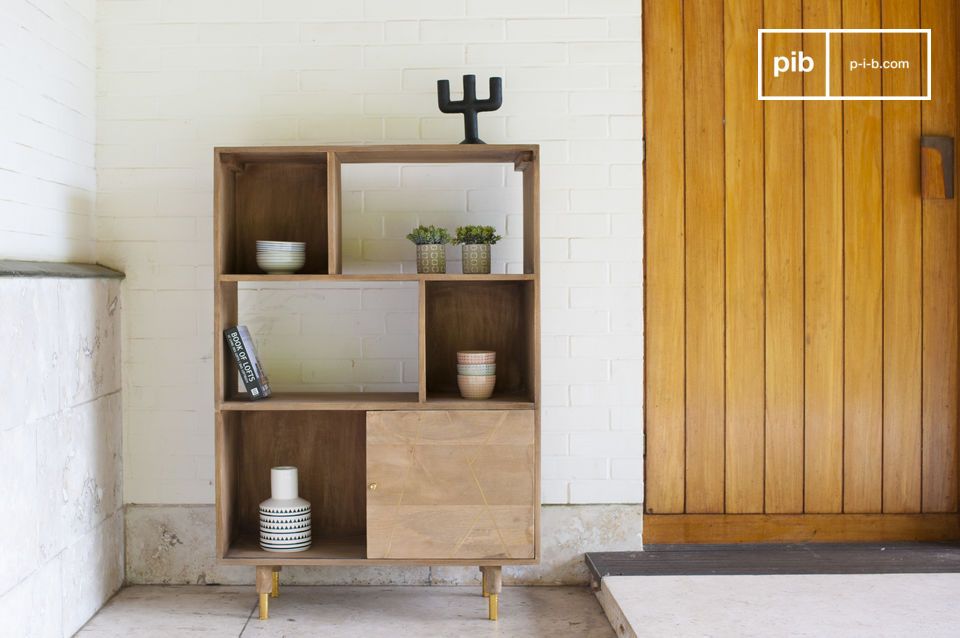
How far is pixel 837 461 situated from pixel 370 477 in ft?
6.05

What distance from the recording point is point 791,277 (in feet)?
10.3

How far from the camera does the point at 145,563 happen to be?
3.06m

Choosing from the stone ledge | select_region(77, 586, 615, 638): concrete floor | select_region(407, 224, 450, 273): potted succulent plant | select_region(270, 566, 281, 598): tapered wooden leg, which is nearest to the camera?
the stone ledge

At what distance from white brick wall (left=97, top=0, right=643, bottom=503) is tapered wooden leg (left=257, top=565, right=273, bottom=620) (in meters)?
0.47

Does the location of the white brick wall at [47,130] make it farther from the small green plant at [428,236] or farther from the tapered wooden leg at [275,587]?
the tapered wooden leg at [275,587]

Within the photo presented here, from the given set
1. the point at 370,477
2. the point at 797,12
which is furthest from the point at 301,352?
the point at 797,12

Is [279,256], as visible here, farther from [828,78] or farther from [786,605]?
[828,78]

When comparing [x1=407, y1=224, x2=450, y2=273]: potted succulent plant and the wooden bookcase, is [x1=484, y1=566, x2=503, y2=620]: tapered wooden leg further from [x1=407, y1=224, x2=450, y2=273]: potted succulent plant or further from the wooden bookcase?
[x1=407, y1=224, x2=450, y2=273]: potted succulent plant

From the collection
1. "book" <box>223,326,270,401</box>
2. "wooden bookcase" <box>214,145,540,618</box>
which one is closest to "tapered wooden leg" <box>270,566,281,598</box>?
"wooden bookcase" <box>214,145,540,618</box>

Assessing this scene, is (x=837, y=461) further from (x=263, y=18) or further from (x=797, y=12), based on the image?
(x=263, y=18)

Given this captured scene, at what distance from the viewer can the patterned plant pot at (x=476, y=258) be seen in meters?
2.78

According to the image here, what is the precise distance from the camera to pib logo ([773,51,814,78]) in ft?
10.3

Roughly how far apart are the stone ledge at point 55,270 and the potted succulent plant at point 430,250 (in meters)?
1.11

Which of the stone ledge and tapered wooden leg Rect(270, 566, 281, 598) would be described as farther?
tapered wooden leg Rect(270, 566, 281, 598)
